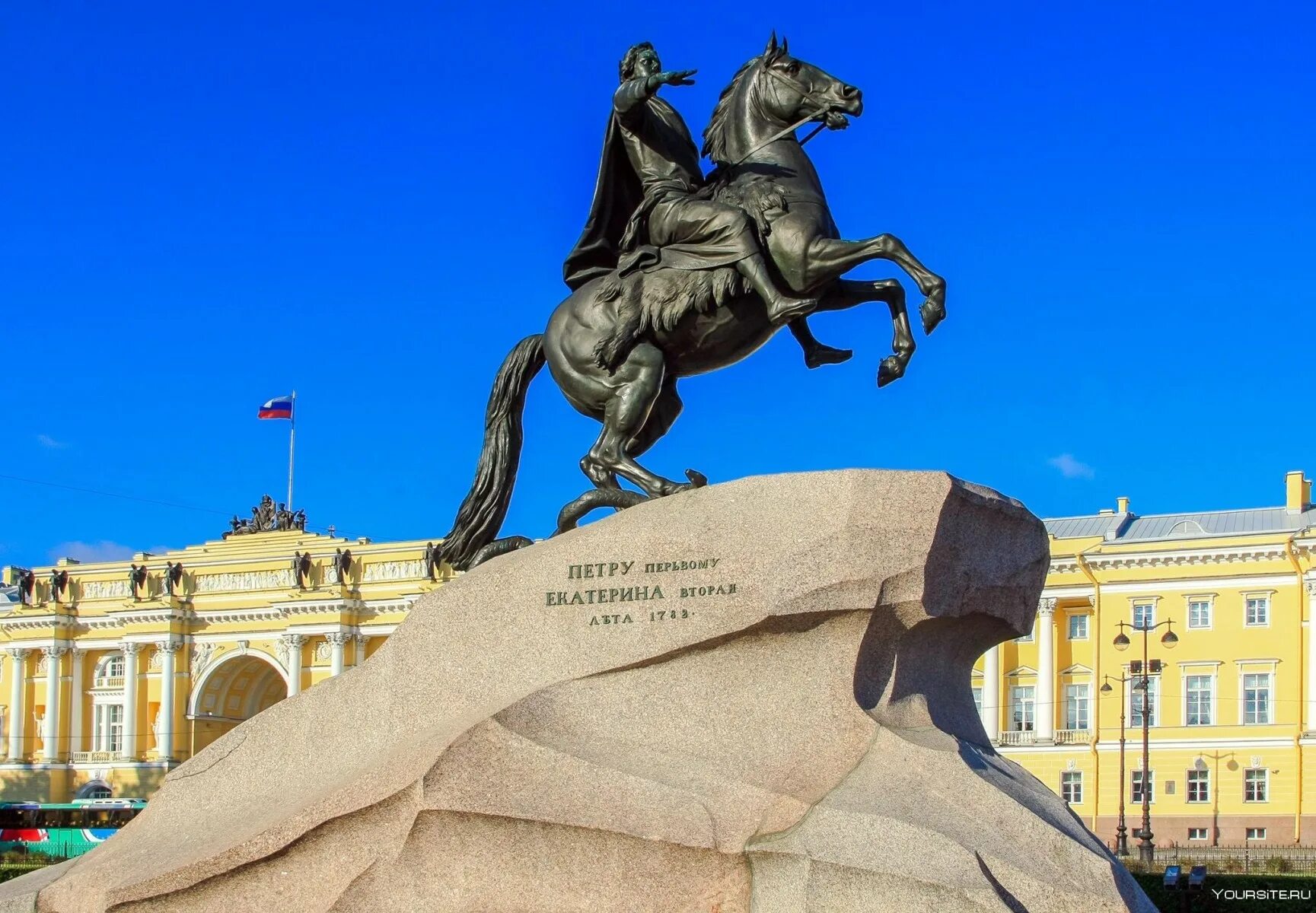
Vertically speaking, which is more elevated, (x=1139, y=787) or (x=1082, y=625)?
(x=1082, y=625)

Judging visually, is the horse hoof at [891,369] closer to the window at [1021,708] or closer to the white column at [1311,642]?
the white column at [1311,642]

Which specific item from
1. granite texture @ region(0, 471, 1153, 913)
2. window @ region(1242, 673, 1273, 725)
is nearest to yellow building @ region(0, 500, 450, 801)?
window @ region(1242, 673, 1273, 725)

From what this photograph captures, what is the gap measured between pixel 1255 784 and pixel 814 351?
47002mm

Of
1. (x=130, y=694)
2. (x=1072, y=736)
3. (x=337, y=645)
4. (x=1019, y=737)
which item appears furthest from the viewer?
(x=130, y=694)

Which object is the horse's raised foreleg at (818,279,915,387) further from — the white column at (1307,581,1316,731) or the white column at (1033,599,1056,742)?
the white column at (1033,599,1056,742)

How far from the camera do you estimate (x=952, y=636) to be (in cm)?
820

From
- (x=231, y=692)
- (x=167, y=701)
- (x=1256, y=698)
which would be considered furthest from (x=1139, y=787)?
(x=167, y=701)

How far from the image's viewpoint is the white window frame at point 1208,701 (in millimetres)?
54188

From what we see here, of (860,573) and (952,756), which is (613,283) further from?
(952,756)

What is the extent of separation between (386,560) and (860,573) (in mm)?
64893

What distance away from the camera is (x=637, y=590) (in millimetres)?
8117

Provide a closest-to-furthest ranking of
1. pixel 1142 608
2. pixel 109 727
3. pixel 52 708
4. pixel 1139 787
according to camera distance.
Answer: pixel 1139 787 < pixel 1142 608 < pixel 52 708 < pixel 109 727

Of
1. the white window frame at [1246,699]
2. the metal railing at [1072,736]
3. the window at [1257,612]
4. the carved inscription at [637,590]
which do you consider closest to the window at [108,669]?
the metal railing at [1072,736]

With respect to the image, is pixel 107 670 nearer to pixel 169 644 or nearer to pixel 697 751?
pixel 169 644
